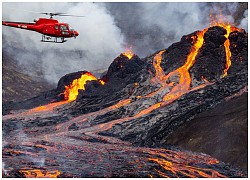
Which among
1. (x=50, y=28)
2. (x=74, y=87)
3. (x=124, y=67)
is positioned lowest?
(x=50, y=28)

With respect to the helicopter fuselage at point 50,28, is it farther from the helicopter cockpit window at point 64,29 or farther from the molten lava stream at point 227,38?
the molten lava stream at point 227,38

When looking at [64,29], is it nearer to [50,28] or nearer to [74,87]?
[50,28]

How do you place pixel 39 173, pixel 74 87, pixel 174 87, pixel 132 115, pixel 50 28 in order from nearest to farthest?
pixel 39 173 < pixel 50 28 < pixel 132 115 < pixel 174 87 < pixel 74 87

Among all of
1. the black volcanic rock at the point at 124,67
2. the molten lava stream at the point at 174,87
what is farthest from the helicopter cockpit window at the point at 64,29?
the black volcanic rock at the point at 124,67

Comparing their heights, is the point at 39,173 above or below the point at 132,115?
below

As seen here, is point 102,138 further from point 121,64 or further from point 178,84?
point 121,64

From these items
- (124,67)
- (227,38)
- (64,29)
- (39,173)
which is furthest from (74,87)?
(39,173)

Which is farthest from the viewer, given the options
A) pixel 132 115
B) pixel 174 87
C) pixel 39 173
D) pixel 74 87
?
pixel 74 87
